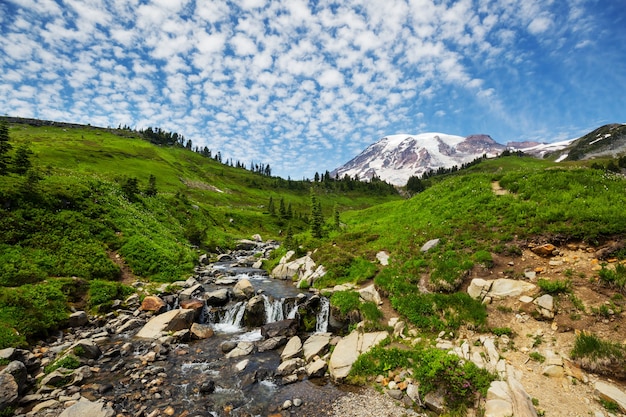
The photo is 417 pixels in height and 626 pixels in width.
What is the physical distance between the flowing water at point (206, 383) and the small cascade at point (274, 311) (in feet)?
8.55

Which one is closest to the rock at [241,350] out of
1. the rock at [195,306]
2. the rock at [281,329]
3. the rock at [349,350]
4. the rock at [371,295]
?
the rock at [281,329]

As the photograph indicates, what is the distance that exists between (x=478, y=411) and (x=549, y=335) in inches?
220

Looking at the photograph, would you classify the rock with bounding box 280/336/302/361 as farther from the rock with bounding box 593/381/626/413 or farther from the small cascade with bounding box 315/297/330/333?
the rock with bounding box 593/381/626/413

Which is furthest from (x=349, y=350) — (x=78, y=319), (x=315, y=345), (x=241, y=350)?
(x=78, y=319)

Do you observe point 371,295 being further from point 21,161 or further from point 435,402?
point 21,161

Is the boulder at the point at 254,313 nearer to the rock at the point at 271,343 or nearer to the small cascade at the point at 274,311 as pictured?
the small cascade at the point at 274,311

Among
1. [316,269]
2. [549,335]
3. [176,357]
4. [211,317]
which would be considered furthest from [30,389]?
[549,335]

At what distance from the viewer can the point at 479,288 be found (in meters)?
17.1

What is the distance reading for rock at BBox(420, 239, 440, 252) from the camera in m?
23.6

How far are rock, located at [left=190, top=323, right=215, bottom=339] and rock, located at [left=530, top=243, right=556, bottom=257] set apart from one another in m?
24.4

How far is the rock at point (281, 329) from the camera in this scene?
21484 millimetres

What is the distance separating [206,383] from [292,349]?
5.76 metres

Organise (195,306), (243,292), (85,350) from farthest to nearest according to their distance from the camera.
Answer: (243,292) → (195,306) → (85,350)

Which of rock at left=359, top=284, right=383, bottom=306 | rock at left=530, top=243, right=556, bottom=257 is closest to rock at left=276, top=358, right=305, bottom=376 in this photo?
rock at left=359, top=284, right=383, bottom=306
